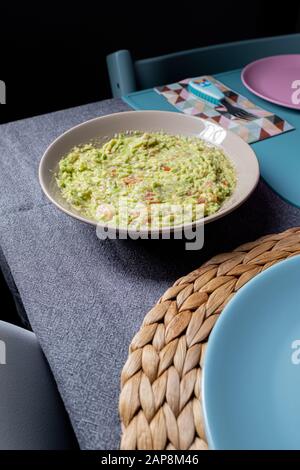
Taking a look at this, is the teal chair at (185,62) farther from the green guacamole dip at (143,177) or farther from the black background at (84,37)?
the black background at (84,37)

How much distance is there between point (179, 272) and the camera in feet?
2.30

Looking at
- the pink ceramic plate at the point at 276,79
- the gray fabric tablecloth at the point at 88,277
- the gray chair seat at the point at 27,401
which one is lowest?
the gray chair seat at the point at 27,401

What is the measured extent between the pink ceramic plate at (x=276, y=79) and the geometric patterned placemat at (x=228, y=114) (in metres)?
0.05

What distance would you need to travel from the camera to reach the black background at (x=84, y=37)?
1913 mm

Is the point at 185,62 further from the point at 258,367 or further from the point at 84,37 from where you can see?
the point at 258,367

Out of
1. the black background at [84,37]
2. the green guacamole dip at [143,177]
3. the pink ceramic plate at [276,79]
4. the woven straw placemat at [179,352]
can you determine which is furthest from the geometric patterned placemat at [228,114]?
the black background at [84,37]

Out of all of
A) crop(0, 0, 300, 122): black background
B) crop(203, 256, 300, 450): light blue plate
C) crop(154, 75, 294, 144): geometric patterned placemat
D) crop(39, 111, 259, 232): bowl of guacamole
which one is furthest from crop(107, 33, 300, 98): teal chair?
crop(203, 256, 300, 450): light blue plate

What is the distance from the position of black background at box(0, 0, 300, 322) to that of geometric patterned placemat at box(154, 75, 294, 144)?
1.01 metres

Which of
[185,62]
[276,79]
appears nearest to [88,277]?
[276,79]

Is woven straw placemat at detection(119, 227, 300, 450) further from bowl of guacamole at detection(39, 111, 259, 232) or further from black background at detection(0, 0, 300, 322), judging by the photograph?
black background at detection(0, 0, 300, 322)

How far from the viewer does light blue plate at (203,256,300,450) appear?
46 cm

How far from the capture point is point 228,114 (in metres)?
→ 1.08

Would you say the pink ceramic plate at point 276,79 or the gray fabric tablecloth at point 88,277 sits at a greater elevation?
the pink ceramic plate at point 276,79

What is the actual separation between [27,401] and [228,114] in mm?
773
